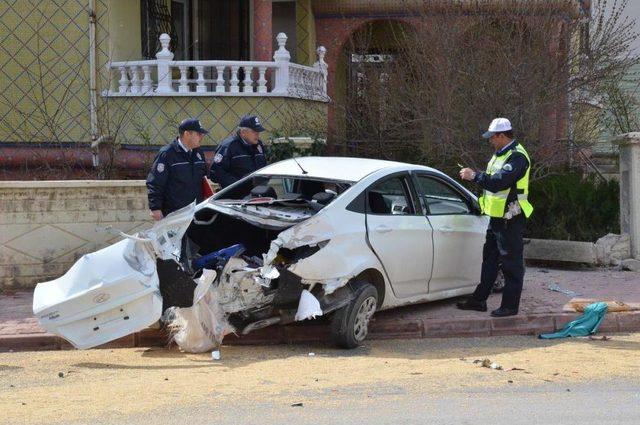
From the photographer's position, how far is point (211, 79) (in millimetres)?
16422

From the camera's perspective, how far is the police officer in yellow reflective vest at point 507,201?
363 inches

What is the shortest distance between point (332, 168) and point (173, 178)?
164 centimetres

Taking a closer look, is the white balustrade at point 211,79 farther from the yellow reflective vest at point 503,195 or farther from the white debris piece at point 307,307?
the white debris piece at point 307,307

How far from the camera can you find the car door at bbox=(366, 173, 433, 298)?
875 centimetres

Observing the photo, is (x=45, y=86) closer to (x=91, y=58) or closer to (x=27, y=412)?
(x=91, y=58)

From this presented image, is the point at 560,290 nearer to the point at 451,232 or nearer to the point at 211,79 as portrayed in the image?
the point at 451,232

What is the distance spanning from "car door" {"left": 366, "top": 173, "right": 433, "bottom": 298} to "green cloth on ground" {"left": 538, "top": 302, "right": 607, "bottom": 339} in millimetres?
1295

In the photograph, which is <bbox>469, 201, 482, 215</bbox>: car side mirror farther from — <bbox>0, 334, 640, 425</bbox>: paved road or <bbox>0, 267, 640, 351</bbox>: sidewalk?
<bbox>0, 334, 640, 425</bbox>: paved road

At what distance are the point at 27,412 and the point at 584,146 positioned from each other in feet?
33.7

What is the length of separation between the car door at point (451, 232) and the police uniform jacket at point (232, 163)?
6.61ft

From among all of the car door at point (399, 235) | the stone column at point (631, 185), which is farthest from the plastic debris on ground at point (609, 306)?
the stone column at point (631, 185)

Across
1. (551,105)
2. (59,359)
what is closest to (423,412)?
(59,359)

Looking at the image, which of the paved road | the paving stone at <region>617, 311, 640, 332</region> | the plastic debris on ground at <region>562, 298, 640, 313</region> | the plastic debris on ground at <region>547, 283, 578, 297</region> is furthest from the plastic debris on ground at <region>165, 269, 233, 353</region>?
the plastic debris on ground at <region>547, 283, 578, 297</region>

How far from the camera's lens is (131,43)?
52.4 feet
